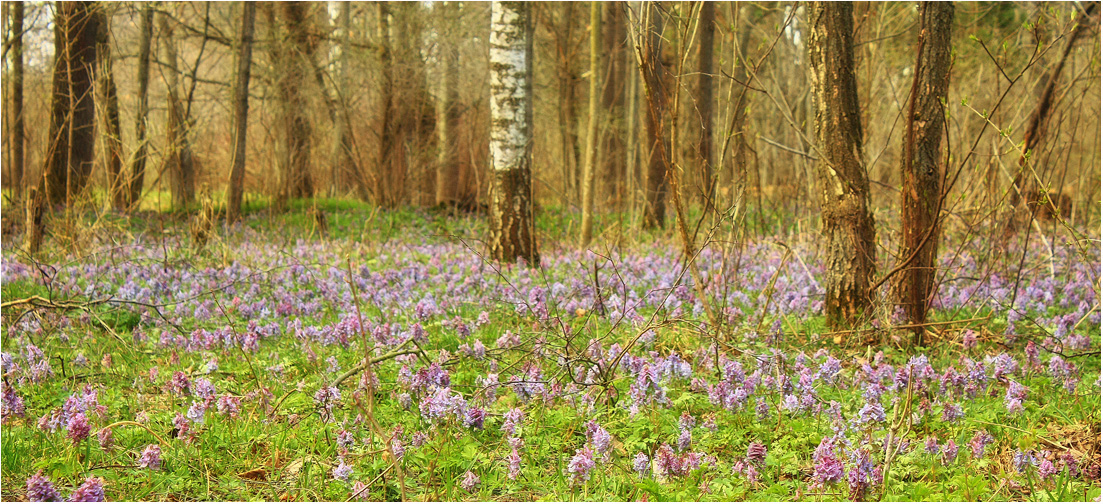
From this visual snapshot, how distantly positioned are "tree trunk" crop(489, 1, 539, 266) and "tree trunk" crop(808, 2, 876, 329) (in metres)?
3.65

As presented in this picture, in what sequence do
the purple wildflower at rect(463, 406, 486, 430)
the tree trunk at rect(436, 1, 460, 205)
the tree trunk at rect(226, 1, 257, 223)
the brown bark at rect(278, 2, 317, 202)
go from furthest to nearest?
1. the tree trunk at rect(436, 1, 460, 205)
2. the brown bark at rect(278, 2, 317, 202)
3. the tree trunk at rect(226, 1, 257, 223)
4. the purple wildflower at rect(463, 406, 486, 430)

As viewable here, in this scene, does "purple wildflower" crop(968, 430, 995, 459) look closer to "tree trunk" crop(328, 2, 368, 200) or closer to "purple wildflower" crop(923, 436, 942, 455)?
"purple wildflower" crop(923, 436, 942, 455)

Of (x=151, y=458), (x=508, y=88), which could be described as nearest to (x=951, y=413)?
(x=151, y=458)

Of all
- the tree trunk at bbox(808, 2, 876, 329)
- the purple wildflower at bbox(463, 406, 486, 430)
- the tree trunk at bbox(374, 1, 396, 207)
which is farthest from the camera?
the tree trunk at bbox(374, 1, 396, 207)

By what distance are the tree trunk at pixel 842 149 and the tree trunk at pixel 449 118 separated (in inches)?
432

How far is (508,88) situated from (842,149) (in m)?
4.03

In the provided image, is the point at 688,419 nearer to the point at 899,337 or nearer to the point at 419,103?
the point at 899,337

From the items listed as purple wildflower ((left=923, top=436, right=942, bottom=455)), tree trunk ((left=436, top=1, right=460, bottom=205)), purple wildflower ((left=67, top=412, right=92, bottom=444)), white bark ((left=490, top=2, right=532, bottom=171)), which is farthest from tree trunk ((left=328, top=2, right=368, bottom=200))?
purple wildflower ((left=923, top=436, right=942, bottom=455))

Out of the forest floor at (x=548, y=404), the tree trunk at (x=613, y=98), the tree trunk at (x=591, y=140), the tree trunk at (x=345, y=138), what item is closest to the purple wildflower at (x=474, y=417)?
the forest floor at (x=548, y=404)

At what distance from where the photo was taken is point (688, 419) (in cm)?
290

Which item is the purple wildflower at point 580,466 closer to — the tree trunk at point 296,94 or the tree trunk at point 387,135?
the tree trunk at point 296,94

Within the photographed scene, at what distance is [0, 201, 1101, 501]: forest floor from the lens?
258 cm

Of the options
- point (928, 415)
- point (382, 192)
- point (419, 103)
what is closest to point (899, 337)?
point (928, 415)

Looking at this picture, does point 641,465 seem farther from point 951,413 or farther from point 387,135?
point 387,135
